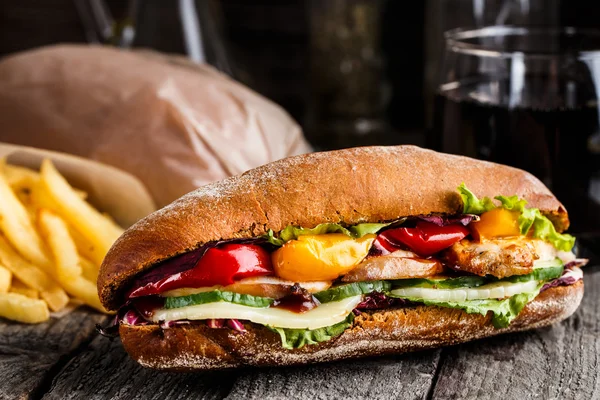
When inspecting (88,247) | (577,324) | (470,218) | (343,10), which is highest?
(343,10)

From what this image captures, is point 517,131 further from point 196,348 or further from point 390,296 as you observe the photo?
point 196,348

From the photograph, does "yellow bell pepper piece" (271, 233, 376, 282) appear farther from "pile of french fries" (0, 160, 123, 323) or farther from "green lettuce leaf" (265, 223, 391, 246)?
"pile of french fries" (0, 160, 123, 323)

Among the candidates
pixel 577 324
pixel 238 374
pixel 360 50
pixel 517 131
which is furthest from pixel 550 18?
pixel 238 374

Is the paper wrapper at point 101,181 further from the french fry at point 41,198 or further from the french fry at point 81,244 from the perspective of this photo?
the french fry at point 81,244

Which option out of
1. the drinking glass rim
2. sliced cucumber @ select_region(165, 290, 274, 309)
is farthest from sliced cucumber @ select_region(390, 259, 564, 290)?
the drinking glass rim

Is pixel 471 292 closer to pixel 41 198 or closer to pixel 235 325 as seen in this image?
pixel 235 325

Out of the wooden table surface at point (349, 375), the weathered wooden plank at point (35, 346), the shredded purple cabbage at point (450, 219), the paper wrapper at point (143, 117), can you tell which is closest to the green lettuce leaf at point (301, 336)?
the wooden table surface at point (349, 375)

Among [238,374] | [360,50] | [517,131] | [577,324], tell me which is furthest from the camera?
[360,50]

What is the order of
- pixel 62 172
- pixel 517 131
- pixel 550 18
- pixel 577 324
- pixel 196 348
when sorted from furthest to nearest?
1. pixel 550 18
2. pixel 62 172
3. pixel 517 131
4. pixel 577 324
5. pixel 196 348

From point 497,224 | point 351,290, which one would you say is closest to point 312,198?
point 351,290
